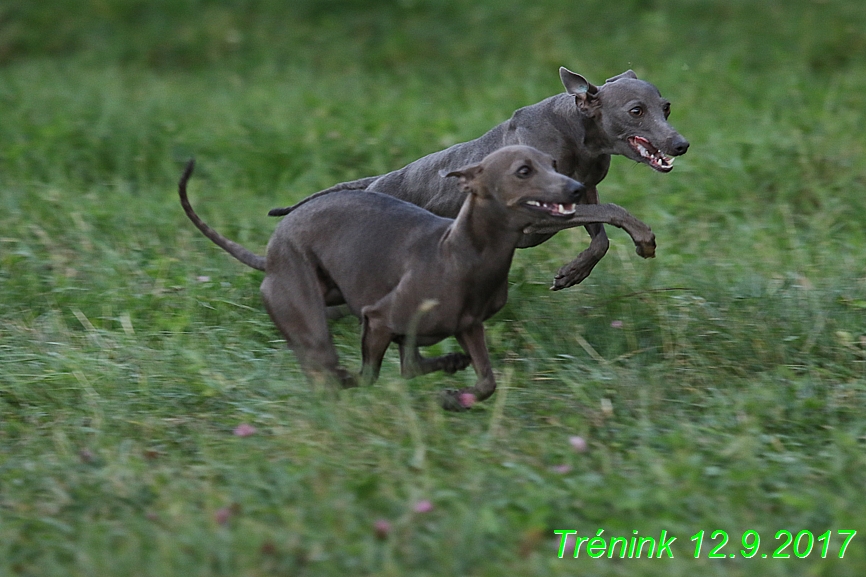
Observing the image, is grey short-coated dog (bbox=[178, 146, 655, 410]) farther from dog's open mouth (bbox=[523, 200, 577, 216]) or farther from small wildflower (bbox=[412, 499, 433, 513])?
small wildflower (bbox=[412, 499, 433, 513])

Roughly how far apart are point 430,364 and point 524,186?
2.71 feet

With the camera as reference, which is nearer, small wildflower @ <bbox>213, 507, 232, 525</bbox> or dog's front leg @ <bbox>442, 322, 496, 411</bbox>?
small wildflower @ <bbox>213, 507, 232, 525</bbox>

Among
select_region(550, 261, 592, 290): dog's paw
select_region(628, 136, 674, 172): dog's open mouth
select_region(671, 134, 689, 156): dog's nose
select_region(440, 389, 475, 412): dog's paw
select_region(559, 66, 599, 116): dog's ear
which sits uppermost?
select_region(559, 66, 599, 116): dog's ear

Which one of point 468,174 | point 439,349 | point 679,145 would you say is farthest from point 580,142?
point 439,349

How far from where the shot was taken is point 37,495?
392 cm

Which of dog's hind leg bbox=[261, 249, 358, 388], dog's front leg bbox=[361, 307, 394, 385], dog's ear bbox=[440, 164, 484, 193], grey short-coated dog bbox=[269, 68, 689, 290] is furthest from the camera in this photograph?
grey short-coated dog bbox=[269, 68, 689, 290]

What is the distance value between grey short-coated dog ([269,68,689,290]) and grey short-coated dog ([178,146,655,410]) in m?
0.32

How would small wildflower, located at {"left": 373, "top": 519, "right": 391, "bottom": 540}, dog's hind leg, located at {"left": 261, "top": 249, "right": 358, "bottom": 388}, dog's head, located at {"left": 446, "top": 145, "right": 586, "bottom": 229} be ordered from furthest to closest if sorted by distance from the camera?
dog's hind leg, located at {"left": 261, "top": 249, "right": 358, "bottom": 388} < dog's head, located at {"left": 446, "top": 145, "right": 586, "bottom": 229} < small wildflower, located at {"left": 373, "top": 519, "right": 391, "bottom": 540}

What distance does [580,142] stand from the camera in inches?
204

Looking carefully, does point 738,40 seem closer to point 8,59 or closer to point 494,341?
point 494,341

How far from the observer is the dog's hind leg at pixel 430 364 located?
4527mm

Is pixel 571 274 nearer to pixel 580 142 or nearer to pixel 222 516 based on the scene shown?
pixel 580 142

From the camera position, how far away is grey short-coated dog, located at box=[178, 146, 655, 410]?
14.0ft

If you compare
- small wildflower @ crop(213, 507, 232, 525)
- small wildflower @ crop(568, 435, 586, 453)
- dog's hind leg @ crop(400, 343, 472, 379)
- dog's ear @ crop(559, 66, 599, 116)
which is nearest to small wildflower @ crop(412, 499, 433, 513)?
small wildflower @ crop(213, 507, 232, 525)
